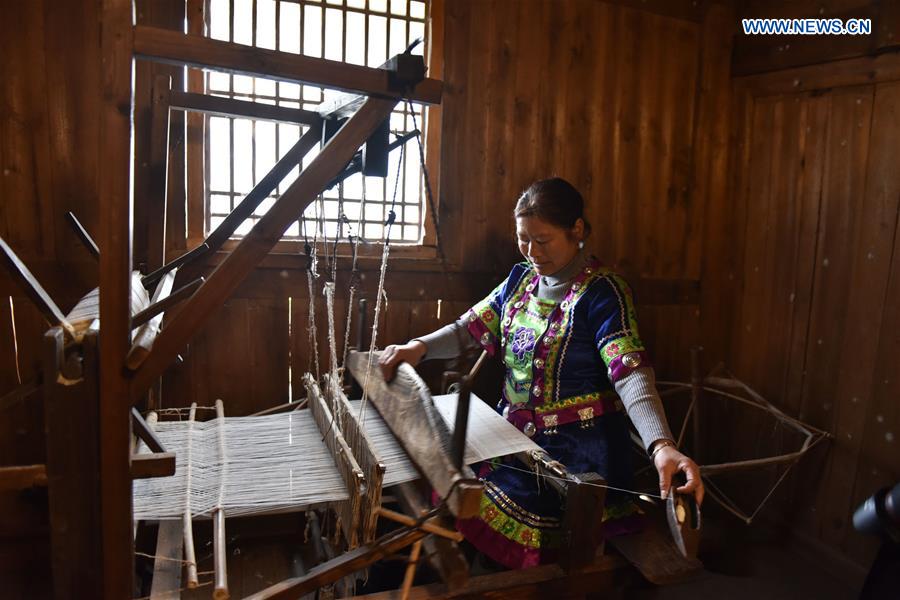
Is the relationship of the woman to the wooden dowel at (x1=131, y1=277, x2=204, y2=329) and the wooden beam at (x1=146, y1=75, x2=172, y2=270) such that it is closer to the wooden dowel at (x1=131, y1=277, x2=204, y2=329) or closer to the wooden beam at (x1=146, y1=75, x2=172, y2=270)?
the wooden dowel at (x1=131, y1=277, x2=204, y2=329)

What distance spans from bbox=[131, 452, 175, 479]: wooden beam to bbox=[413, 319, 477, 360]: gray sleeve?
4.03 feet

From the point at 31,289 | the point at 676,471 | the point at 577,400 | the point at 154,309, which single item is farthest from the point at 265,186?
the point at 676,471

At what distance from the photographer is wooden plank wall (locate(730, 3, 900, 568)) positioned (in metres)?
2.58

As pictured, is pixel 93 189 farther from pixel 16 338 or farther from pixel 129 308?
pixel 129 308

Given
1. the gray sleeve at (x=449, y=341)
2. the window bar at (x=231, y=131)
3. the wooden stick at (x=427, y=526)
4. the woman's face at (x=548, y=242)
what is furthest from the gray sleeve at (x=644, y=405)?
the window bar at (x=231, y=131)

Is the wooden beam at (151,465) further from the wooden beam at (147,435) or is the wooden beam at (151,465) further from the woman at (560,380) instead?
the woman at (560,380)

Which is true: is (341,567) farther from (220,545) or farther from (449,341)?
(449,341)

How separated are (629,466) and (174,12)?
2.41 metres

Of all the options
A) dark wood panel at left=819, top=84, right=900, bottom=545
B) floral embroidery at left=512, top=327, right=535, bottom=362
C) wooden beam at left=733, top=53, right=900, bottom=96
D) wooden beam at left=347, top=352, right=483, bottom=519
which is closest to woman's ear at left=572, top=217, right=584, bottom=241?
floral embroidery at left=512, top=327, right=535, bottom=362

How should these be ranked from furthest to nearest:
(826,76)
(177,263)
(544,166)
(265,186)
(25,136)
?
1. (544,166)
2. (826,76)
3. (25,136)
4. (177,263)
5. (265,186)

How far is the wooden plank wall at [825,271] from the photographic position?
2.58 metres

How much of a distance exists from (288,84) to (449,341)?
4.43ft

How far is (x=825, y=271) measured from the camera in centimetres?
285

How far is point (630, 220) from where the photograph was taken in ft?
10.4
